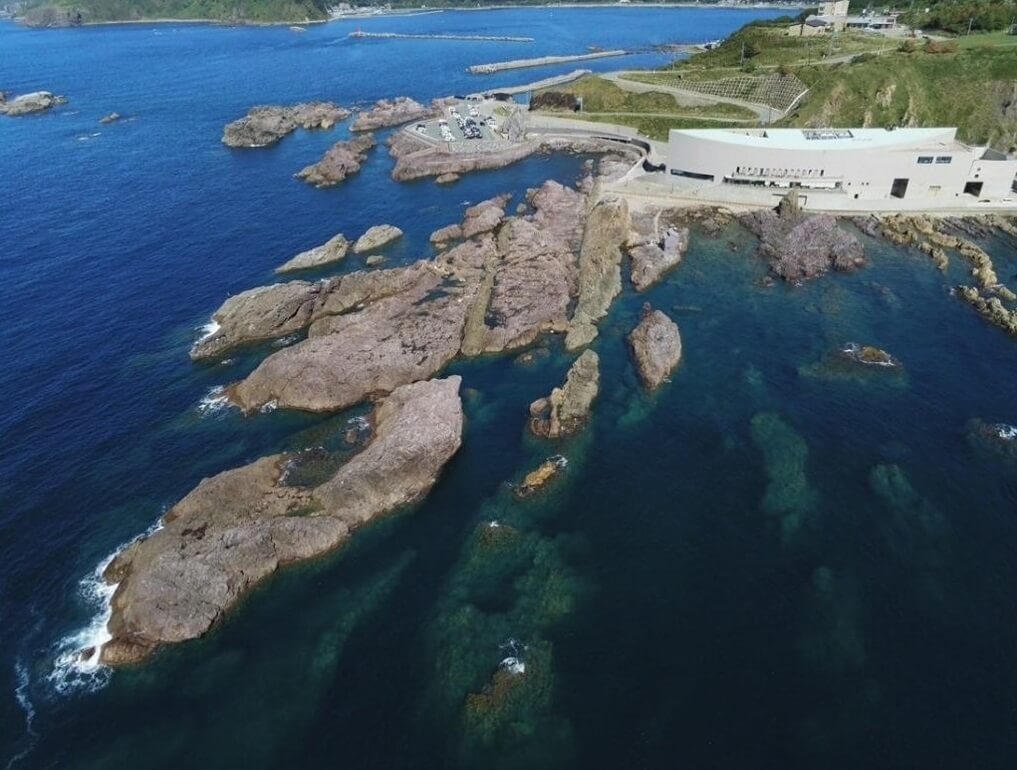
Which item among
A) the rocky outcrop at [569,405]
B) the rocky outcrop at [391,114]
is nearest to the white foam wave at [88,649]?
the rocky outcrop at [569,405]

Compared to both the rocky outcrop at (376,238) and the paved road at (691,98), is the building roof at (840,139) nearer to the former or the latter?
the paved road at (691,98)

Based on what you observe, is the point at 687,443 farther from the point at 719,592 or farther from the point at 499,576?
the point at 499,576

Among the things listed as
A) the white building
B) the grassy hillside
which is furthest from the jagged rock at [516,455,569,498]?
the grassy hillside

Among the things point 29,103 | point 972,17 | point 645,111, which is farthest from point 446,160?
point 29,103

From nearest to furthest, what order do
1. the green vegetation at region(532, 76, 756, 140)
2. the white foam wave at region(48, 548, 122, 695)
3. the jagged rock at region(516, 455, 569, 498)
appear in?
the white foam wave at region(48, 548, 122, 695) → the jagged rock at region(516, 455, 569, 498) → the green vegetation at region(532, 76, 756, 140)

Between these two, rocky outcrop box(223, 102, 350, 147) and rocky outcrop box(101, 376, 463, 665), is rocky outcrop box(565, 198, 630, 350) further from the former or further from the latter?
rocky outcrop box(223, 102, 350, 147)

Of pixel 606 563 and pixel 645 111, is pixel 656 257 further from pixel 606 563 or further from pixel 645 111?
pixel 645 111
